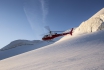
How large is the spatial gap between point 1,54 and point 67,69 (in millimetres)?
43688

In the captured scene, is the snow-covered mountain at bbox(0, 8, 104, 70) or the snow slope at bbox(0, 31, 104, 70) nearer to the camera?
the snow slope at bbox(0, 31, 104, 70)

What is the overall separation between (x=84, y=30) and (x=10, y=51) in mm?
31745

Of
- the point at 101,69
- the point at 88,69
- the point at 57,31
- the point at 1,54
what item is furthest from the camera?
the point at 1,54

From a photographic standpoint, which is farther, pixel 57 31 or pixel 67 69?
pixel 57 31

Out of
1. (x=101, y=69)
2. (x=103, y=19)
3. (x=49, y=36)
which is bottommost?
(x=101, y=69)

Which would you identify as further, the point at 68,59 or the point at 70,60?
the point at 68,59

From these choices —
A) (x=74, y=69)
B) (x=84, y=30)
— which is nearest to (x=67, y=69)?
(x=74, y=69)

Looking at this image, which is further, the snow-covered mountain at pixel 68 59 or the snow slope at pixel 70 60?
the snow-covered mountain at pixel 68 59

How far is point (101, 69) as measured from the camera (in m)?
4.16

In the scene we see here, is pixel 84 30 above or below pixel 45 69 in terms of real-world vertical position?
above

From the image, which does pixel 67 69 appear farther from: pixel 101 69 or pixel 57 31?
pixel 57 31

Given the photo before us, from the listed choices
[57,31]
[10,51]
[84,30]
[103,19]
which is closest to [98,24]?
[103,19]

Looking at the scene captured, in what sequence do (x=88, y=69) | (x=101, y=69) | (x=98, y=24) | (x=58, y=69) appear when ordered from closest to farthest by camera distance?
1. (x=101, y=69)
2. (x=88, y=69)
3. (x=58, y=69)
4. (x=98, y=24)

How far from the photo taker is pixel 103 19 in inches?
854
